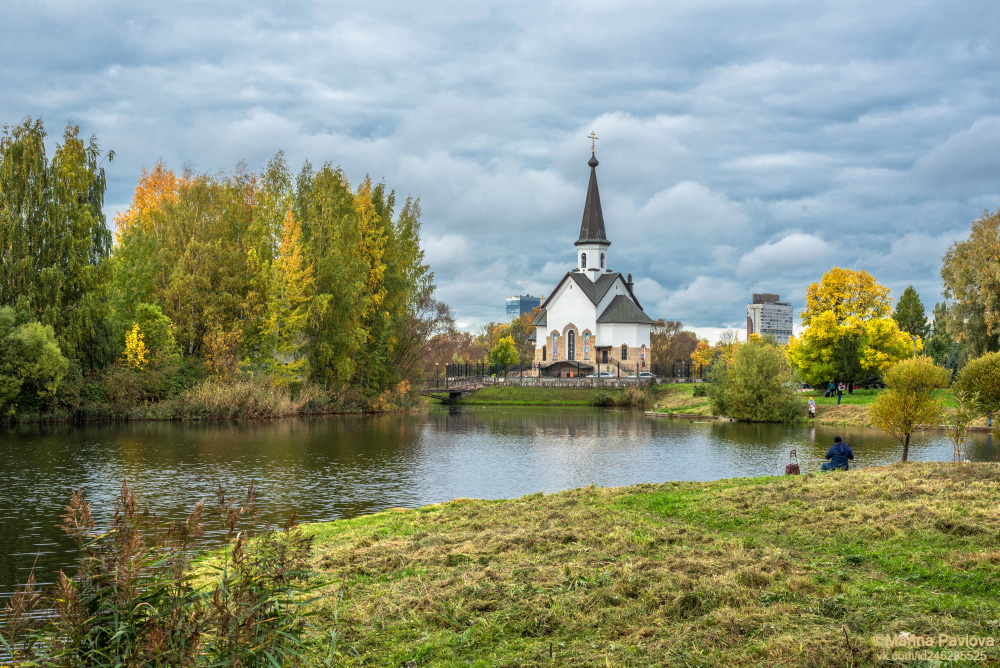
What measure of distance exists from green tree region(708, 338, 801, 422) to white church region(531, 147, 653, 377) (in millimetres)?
31376

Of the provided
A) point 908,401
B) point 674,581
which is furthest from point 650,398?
point 674,581

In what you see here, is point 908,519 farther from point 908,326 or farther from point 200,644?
point 908,326

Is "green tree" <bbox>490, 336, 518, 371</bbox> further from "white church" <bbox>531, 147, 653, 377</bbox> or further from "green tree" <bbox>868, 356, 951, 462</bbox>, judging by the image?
"green tree" <bbox>868, 356, 951, 462</bbox>

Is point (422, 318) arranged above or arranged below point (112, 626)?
above

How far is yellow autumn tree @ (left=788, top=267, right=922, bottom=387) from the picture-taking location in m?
50.8

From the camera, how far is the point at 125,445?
27.3 m

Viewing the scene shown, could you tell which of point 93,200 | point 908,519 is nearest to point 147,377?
point 93,200

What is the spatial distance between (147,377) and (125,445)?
14141mm

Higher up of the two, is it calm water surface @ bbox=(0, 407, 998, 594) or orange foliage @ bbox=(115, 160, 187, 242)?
orange foliage @ bbox=(115, 160, 187, 242)

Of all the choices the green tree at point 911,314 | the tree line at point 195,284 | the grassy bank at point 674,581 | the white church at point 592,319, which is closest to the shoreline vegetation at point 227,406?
the tree line at point 195,284

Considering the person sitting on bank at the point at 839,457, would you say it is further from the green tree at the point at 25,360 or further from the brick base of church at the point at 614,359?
the brick base of church at the point at 614,359

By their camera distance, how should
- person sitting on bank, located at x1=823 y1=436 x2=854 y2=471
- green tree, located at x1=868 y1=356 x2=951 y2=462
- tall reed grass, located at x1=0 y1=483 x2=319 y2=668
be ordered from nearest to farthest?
tall reed grass, located at x1=0 y1=483 x2=319 y2=668
person sitting on bank, located at x1=823 y1=436 x2=854 y2=471
green tree, located at x1=868 y1=356 x2=951 y2=462

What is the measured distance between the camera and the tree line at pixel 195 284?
36.5 meters

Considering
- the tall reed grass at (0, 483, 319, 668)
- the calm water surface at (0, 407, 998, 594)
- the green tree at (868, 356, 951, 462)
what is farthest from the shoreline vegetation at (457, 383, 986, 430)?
the tall reed grass at (0, 483, 319, 668)
